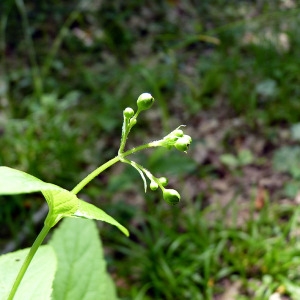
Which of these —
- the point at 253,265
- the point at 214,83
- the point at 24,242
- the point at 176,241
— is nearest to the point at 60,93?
the point at 214,83

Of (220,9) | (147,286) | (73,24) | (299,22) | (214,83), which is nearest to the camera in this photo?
(147,286)

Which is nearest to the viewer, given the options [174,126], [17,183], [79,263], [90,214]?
[17,183]

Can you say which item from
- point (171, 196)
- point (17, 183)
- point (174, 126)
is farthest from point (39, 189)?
point (174, 126)

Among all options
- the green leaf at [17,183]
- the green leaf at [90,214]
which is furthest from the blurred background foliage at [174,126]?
the green leaf at [17,183]

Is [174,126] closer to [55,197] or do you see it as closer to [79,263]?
[79,263]

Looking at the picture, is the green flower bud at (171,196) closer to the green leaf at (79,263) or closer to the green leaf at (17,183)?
Result: the green leaf at (17,183)

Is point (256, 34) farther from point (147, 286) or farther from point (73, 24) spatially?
point (147, 286)
